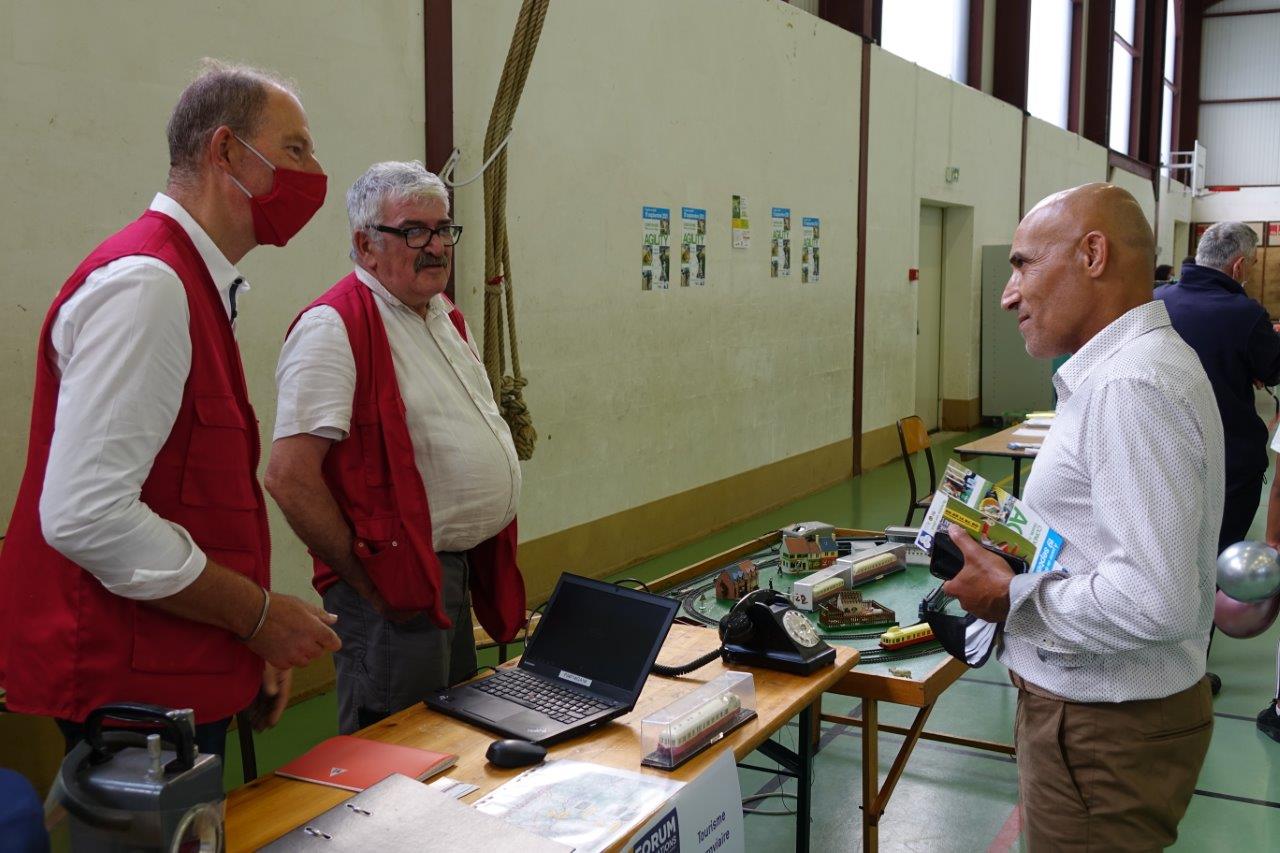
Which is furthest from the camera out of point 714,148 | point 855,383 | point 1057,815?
point 855,383

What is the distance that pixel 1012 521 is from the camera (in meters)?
1.69

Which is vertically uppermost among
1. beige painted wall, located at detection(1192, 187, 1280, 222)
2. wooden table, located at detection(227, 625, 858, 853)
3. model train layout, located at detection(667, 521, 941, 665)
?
beige painted wall, located at detection(1192, 187, 1280, 222)

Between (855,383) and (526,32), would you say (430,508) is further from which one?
(855,383)

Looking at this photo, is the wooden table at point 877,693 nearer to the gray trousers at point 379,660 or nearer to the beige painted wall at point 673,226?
the gray trousers at point 379,660

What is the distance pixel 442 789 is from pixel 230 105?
1085 millimetres

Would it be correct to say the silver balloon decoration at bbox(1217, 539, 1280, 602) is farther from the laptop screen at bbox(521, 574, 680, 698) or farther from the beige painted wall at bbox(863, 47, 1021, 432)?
the beige painted wall at bbox(863, 47, 1021, 432)

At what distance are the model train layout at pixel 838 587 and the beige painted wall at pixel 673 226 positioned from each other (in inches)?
79.6

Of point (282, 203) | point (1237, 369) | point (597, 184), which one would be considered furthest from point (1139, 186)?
point (282, 203)

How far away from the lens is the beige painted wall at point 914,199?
8422 millimetres

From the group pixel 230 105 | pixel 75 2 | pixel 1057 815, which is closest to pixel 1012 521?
pixel 1057 815

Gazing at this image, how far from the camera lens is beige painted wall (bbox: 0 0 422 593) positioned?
303 cm

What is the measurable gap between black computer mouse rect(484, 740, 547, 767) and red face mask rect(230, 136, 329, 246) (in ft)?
A: 2.83

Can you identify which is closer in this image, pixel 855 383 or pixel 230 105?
pixel 230 105

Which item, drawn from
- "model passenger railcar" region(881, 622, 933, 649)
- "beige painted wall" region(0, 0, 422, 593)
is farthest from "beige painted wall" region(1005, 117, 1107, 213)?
"model passenger railcar" region(881, 622, 933, 649)
